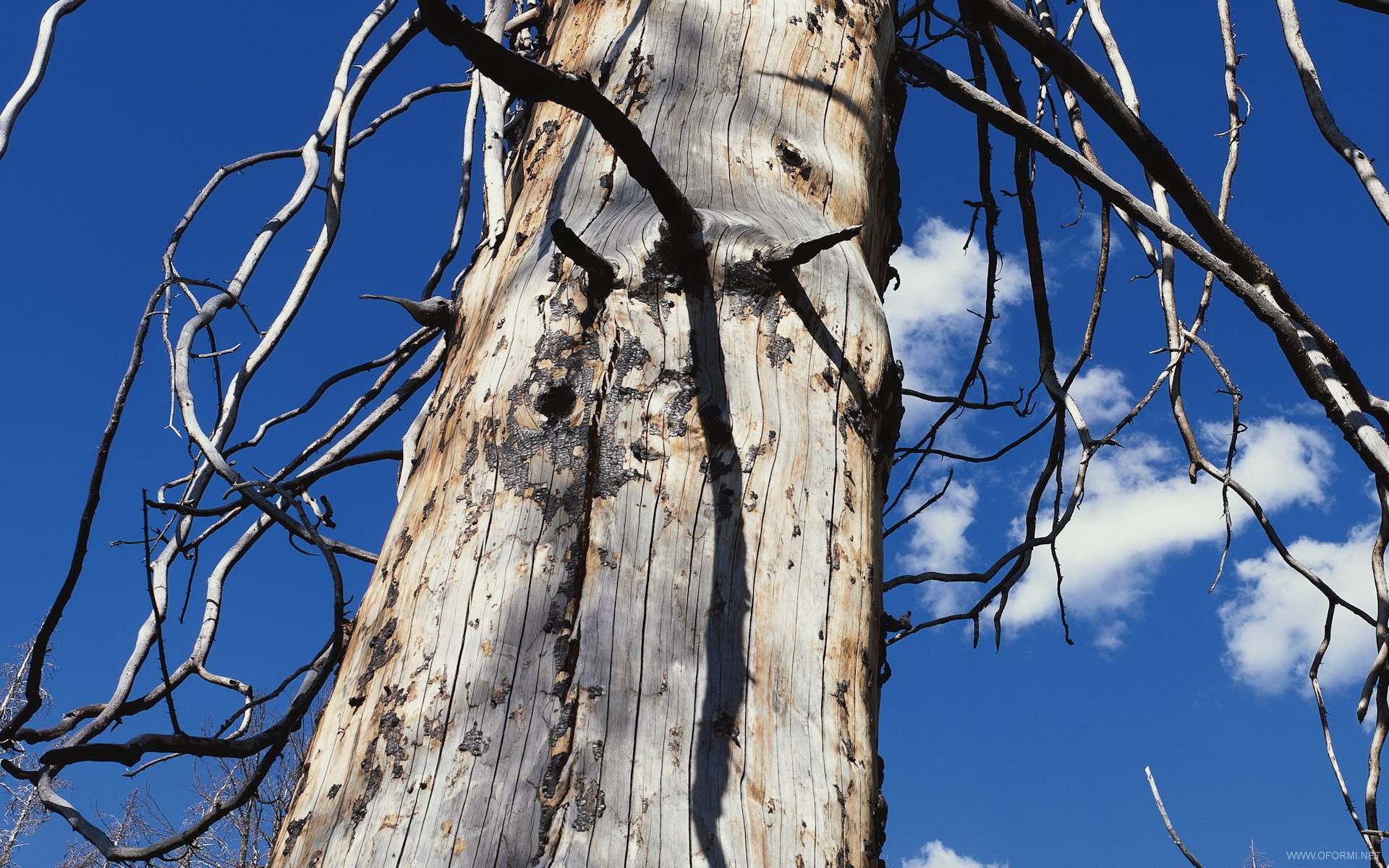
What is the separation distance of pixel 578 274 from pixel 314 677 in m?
0.89

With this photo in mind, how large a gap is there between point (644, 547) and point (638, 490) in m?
0.06

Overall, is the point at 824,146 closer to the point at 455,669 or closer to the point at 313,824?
the point at 455,669

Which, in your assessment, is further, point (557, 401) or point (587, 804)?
point (557, 401)

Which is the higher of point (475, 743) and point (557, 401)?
point (557, 401)

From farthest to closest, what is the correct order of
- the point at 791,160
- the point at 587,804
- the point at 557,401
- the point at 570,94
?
the point at 791,160, the point at 557,401, the point at 570,94, the point at 587,804

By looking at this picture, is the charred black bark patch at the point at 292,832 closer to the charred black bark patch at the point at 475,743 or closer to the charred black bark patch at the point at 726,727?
the charred black bark patch at the point at 475,743

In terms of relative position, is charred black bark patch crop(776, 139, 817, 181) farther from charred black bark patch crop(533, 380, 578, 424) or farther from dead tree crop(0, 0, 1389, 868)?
charred black bark patch crop(533, 380, 578, 424)

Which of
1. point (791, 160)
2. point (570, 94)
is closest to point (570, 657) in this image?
point (570, 94)

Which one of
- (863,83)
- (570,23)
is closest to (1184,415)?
(863,83)

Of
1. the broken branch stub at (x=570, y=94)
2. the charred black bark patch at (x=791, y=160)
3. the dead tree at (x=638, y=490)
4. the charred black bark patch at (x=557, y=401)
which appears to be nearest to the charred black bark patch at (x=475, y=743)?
the dead tree at (x=638, y=490)

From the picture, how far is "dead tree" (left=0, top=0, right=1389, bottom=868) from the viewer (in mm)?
824

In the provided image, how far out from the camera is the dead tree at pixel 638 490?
0.82 m

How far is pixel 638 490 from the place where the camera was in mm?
949

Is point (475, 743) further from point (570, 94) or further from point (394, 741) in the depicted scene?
point (570, 94)
